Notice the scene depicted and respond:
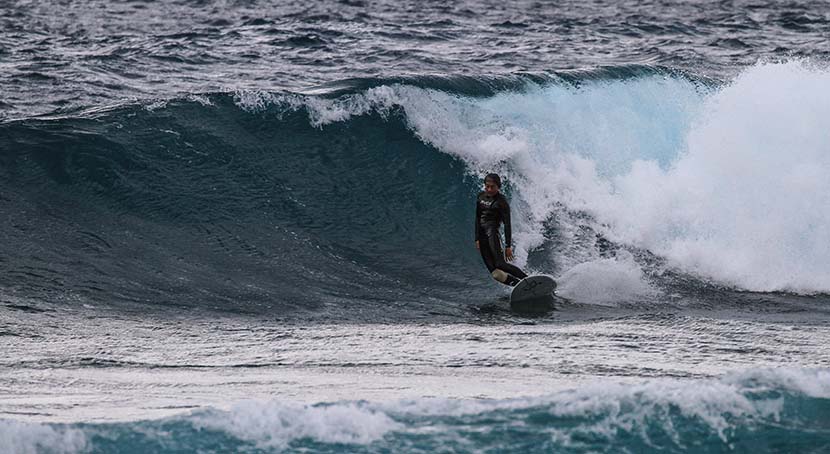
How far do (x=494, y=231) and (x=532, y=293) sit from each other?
2.60 feet

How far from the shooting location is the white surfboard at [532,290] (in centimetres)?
1188

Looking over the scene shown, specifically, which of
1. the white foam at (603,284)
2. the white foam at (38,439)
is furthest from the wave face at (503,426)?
the white foam at (603,284)

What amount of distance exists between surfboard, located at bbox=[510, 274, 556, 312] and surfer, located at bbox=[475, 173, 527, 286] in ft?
0.48

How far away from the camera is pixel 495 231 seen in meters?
12.2

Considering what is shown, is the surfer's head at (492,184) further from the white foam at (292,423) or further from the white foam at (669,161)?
the white foam at (292,423)

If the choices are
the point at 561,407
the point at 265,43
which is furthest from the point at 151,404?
the point at 265,43

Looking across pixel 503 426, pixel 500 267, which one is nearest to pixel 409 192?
pixel 500 267

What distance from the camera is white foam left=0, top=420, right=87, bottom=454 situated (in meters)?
6.55

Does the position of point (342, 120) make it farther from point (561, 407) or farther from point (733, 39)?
point (733, 39)

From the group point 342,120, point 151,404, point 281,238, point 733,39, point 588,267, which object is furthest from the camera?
point 733,39

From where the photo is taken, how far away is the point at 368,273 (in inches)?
521

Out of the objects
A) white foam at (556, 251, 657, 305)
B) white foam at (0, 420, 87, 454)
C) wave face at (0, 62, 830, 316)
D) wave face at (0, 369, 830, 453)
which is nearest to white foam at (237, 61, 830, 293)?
wave face at (0, 62, 830, 316)

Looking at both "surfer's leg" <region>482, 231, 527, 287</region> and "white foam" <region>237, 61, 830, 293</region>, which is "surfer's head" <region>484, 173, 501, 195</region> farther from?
"white foam" <region>237, 61, 830, 293</region>

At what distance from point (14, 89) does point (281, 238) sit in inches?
242
